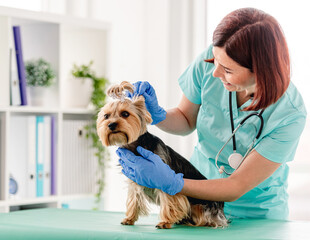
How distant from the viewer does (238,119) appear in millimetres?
1706

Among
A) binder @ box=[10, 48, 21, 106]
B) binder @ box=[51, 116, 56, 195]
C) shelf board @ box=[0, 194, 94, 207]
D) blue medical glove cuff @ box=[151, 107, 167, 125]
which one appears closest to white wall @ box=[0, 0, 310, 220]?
shelf board @ box=[0, 194, 94, 207]

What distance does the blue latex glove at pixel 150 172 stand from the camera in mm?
1402

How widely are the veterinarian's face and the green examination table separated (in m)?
0.47

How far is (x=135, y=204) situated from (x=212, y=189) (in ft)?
0.88

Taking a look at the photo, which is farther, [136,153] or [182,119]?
[182,119]

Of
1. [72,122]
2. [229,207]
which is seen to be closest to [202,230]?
[229,207]

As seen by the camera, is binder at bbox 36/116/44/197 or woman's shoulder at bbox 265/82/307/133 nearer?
woman's shoulder at bbox 265/82/307/133

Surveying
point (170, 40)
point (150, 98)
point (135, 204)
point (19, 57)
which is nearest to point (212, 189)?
point (135, 204)

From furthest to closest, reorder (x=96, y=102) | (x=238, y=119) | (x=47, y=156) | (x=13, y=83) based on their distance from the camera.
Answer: (x=96, y=102) < (x=47, y=156) < (x=13, y=83) < (x=238, y=119)

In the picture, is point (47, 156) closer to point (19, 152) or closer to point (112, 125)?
point (19, 152)

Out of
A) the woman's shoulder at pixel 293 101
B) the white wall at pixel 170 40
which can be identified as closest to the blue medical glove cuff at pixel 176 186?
the woman's shoulder at pixel 293 101

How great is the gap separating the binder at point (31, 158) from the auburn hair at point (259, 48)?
163 centimetres

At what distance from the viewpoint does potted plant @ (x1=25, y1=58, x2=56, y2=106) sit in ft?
9.07

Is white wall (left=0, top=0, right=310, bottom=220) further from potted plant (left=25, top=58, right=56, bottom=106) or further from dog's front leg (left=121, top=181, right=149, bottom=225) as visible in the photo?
dog's front leg (left=121, top=181, right=149, bottom=225)
